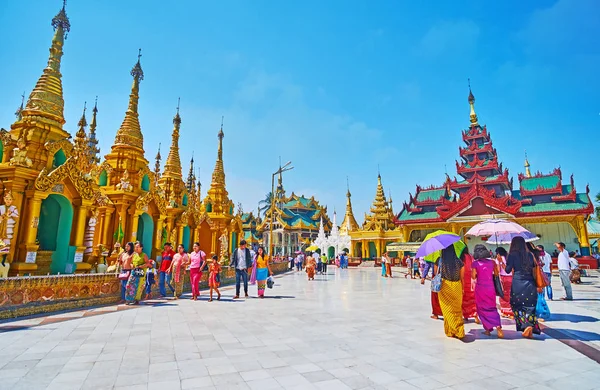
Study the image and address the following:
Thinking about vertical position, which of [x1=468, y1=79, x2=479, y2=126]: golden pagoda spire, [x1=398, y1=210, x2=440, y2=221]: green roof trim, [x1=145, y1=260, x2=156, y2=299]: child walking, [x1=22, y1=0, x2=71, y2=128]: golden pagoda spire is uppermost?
[x1=468, y1=79, x2=479, y2=126]: golden pagoda spire

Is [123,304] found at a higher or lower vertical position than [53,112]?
lower

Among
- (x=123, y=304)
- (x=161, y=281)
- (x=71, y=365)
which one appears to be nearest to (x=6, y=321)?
(x=123, y=304)

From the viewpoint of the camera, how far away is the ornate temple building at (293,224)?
54.7 meters

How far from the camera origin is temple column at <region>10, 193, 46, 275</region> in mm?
9609

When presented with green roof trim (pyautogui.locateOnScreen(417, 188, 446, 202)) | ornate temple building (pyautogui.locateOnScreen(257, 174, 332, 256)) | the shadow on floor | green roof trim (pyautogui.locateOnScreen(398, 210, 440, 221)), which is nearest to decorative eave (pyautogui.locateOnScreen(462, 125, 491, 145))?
green roof trim (pyautogui.locateOnScreen(417, 188, 446, 202))

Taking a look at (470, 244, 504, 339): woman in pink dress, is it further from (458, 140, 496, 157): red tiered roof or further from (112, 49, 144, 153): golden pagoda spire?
(458, 140, 496, 157): red tiered roof

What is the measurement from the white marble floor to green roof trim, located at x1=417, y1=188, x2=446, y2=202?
33.6m

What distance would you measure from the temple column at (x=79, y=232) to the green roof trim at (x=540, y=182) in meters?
36.1

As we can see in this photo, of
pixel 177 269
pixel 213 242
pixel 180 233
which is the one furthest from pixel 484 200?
pixel 177 269

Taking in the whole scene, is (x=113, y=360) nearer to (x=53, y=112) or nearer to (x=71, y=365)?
(x=71, y=365)

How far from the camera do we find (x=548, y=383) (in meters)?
3.75

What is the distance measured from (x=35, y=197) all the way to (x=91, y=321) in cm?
553

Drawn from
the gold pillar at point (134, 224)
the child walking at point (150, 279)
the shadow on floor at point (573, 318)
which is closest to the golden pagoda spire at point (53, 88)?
the gold pillar at point (134, 224)

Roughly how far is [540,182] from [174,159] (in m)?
33.7
